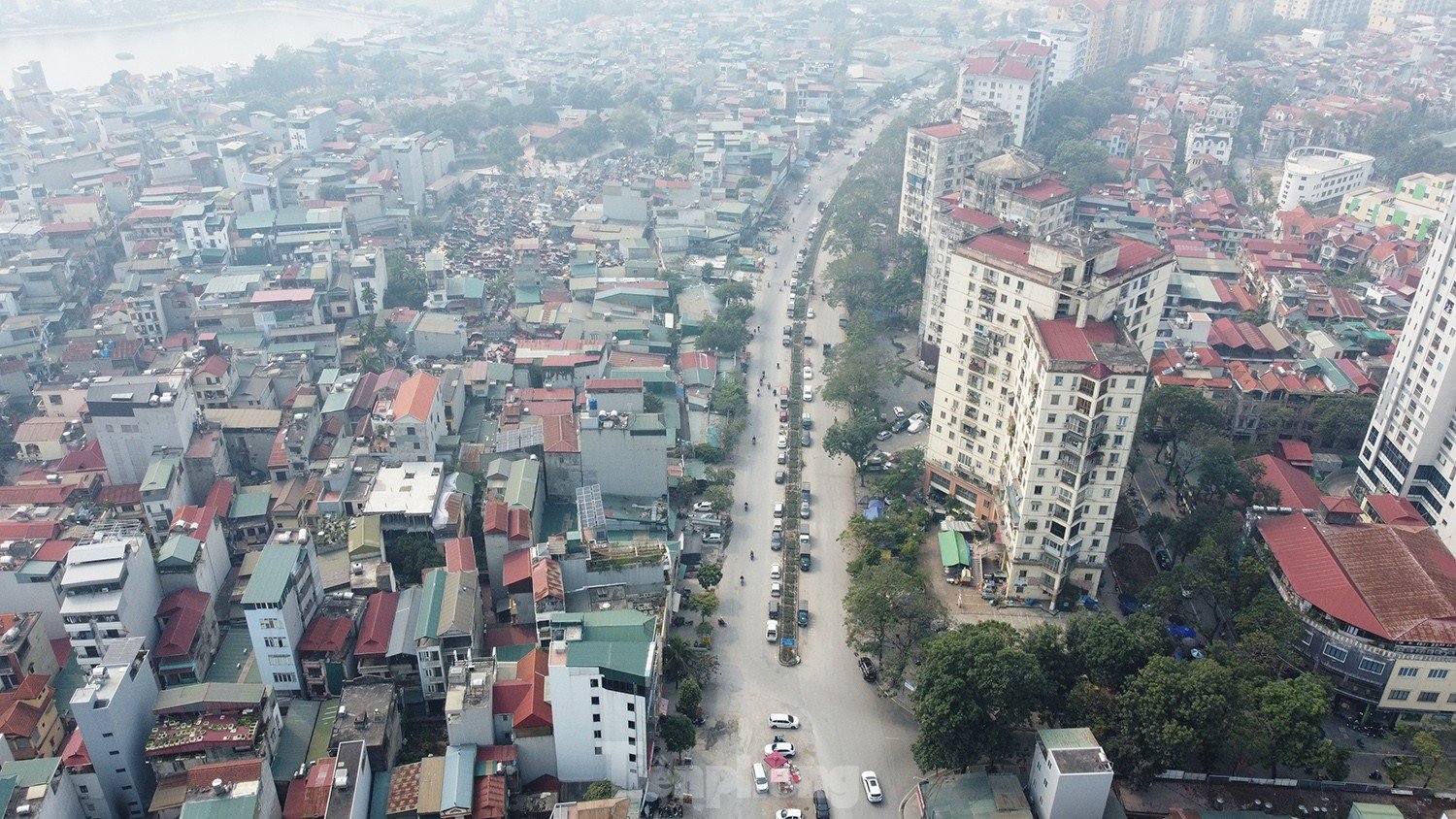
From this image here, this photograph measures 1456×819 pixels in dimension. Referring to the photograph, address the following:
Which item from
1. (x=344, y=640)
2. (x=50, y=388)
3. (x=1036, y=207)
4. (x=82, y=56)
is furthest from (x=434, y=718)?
(x=82, y=56)

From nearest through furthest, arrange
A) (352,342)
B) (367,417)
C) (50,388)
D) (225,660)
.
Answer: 1. (225,660)
2. (367,417)
3. (50,388)
4. (352,342)

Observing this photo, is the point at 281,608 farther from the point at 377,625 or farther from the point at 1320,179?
the point at 1320,179

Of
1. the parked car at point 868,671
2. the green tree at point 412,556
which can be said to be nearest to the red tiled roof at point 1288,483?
the parked car at point 868,671

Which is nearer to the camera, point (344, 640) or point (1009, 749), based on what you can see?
point (1009, 749)

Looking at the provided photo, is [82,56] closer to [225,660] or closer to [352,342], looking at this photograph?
[352,342]

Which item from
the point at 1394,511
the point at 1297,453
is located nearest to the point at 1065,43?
the point at 1297,453

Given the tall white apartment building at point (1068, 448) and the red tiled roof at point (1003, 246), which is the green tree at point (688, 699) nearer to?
the tall white apartment building at point (1068, 448)
